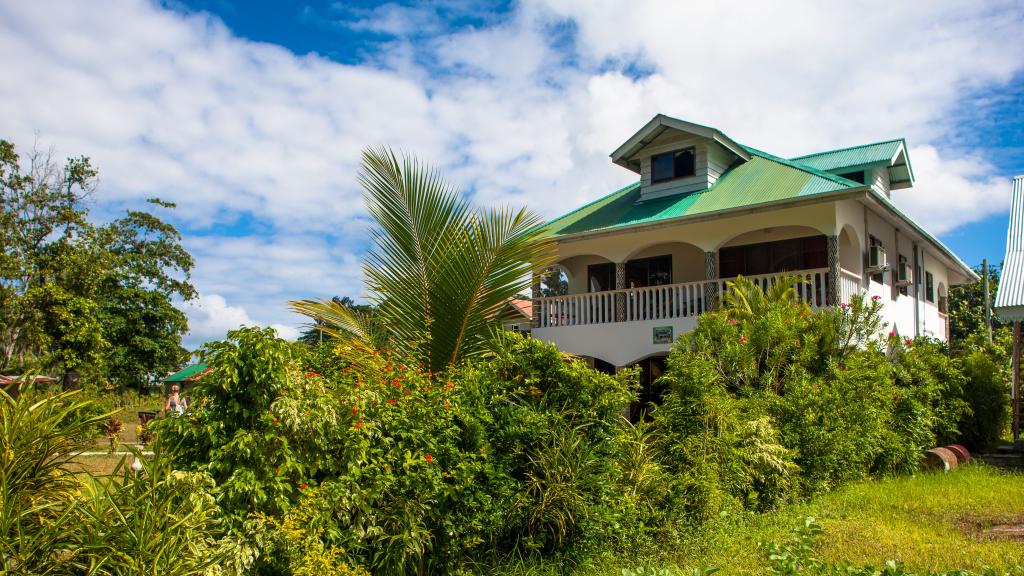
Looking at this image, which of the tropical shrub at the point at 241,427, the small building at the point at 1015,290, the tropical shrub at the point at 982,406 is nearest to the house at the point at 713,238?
the small building at the point at 1015,290

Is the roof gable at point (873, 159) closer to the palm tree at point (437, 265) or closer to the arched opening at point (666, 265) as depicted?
the arched opening at point (666, 265)

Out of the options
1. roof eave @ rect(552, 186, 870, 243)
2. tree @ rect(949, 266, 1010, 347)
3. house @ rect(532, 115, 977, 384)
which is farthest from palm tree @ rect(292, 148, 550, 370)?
tree @ rect(949, 266, 1010, 347)

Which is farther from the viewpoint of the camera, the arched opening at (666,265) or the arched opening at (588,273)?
the arched opening at (588,273)

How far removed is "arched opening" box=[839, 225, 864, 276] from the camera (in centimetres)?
1566

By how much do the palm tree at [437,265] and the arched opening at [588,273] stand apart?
12925 millimetres

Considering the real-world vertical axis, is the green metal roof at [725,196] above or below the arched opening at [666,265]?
above

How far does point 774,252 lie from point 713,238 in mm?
2206

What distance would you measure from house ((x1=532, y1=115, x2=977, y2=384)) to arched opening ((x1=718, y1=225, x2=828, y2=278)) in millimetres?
24

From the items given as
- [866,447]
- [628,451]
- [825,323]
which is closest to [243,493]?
[628,451]

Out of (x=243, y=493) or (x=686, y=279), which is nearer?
(x=243, y=493)

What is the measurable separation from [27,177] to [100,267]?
4.56 metres

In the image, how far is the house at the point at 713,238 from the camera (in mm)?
14906

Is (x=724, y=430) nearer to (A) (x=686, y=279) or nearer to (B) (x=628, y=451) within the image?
(B) (x=628, y=451)

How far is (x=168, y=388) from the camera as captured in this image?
153 ft
